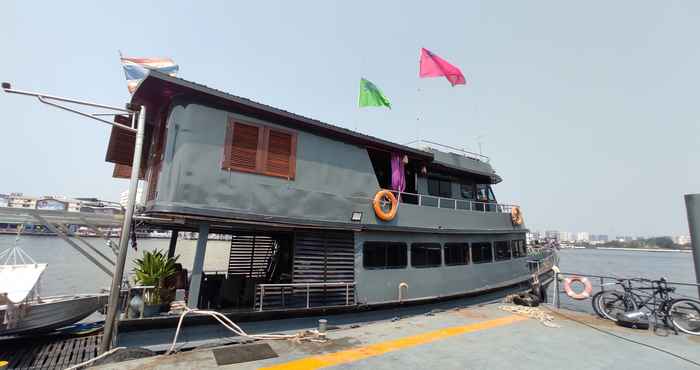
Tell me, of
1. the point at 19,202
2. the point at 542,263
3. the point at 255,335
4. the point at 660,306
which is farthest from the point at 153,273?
the point at 542,263

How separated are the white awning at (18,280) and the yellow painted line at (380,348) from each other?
212 inches

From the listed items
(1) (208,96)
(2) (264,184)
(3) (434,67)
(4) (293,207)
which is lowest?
(4) (293,207)

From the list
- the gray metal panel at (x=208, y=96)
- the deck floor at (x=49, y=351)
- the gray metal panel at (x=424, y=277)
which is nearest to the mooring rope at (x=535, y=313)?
the gray metal panel at (x=424, y=277)

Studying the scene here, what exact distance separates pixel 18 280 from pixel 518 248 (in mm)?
17349

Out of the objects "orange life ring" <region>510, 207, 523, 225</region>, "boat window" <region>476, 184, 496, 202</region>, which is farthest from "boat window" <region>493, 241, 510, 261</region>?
"boat window" <region>476, 184, 496, 202</region>

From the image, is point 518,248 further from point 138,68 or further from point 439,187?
point 138,68

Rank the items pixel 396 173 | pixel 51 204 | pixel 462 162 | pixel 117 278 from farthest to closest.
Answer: pixel 462 162 < pixel 396 173 < pixel 51 204 < pixel 117 278

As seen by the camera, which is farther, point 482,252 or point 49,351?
point 482,252

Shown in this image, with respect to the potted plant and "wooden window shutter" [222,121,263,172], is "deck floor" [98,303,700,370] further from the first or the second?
"wooden window shutter" [222,121,263,172]

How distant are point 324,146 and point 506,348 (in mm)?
6361

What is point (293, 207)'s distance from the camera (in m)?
7.73

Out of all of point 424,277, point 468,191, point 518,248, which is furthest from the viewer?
point 518,248

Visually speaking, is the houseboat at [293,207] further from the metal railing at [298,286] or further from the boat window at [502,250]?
the boat window at [502,250]

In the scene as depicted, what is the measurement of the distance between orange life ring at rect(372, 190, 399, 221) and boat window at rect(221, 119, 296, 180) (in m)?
2.58
